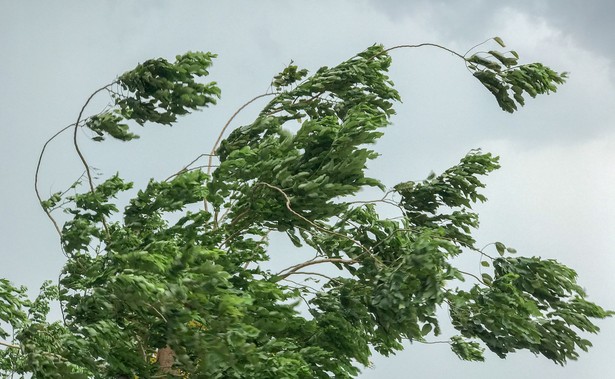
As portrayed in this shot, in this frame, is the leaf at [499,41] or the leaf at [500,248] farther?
the leaf at [499,41]

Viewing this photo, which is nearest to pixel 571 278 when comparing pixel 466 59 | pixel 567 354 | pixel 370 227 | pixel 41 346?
pixel 567 354

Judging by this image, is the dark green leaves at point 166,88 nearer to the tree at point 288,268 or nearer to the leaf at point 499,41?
the tree at point 288,268

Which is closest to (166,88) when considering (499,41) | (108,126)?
(108,126)

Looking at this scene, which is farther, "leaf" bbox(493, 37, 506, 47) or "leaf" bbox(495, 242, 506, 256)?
"leaf" bbox(493, 37, 506, 47)

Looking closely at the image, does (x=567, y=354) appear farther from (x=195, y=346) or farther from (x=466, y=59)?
(x=195, y=346)

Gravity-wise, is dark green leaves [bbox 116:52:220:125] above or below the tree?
above

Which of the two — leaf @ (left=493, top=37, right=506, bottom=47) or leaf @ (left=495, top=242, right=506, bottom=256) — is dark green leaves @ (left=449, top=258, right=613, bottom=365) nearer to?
leaf @ (left=495, top=242, right=506, bottom=256)

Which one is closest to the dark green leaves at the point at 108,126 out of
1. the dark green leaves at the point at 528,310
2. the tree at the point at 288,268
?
the tree at the point at 288,268

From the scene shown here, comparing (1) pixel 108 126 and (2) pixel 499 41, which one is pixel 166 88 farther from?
(2) pixel 499 41

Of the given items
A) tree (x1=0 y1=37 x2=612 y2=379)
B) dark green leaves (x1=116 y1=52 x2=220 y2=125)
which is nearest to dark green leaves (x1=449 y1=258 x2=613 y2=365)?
tree (x1=0 y1=37 x2=612 y2=379)

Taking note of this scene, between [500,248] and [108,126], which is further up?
[108,126]

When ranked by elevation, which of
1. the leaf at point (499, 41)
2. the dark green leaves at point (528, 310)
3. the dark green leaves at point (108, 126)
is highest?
the leaf at point (499, 41)

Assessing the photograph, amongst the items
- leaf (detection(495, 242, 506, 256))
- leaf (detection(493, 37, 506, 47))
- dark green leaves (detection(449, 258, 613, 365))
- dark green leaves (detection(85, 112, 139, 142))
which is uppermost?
leaf (detection(493, 37, 506, 47))

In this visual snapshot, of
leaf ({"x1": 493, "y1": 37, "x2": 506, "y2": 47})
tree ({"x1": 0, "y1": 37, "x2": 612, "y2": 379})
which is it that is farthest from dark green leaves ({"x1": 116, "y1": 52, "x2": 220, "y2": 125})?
leaf ({"x1": 493, "y1": 37, "x2": 506, "y2": 47})
